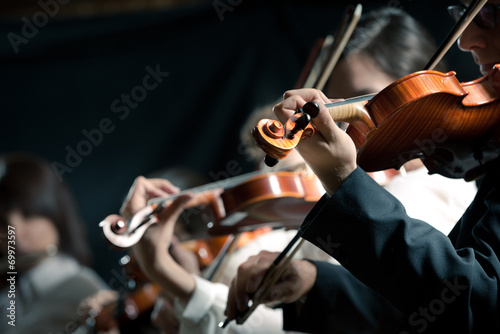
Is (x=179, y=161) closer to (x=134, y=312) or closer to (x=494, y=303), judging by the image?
(x=134, y=312)

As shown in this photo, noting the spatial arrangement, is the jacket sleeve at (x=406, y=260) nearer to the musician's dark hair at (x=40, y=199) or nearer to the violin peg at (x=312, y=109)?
the violin peg at (x=312, y=109)

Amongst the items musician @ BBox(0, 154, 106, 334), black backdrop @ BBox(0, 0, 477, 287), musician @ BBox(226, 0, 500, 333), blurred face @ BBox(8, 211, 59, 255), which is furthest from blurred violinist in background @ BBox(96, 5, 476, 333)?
black backdrop @ BBox(0, 0, 477, 287)

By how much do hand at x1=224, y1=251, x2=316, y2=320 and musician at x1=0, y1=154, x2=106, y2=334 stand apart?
2.50ft

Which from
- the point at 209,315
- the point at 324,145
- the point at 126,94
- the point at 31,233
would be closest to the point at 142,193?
the point at 209,315

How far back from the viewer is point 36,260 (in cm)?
140

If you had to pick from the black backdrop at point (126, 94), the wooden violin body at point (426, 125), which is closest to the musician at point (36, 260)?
the black backdrop at point (126, 94)

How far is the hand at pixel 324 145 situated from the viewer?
1.46 feet

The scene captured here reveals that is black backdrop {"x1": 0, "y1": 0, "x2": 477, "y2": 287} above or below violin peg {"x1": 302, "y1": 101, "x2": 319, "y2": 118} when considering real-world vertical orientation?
below

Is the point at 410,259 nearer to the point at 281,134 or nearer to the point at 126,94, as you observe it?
the point at 281,134

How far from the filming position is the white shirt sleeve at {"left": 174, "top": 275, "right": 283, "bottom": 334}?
31.3 inches

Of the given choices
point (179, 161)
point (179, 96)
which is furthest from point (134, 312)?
point (179, 96)

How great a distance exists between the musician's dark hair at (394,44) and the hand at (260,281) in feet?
1.09

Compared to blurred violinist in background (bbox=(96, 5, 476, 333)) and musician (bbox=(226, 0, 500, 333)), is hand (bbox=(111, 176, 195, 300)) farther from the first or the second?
musician (bbox=(226, 0, 500, 333))

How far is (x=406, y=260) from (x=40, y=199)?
1156 mm
